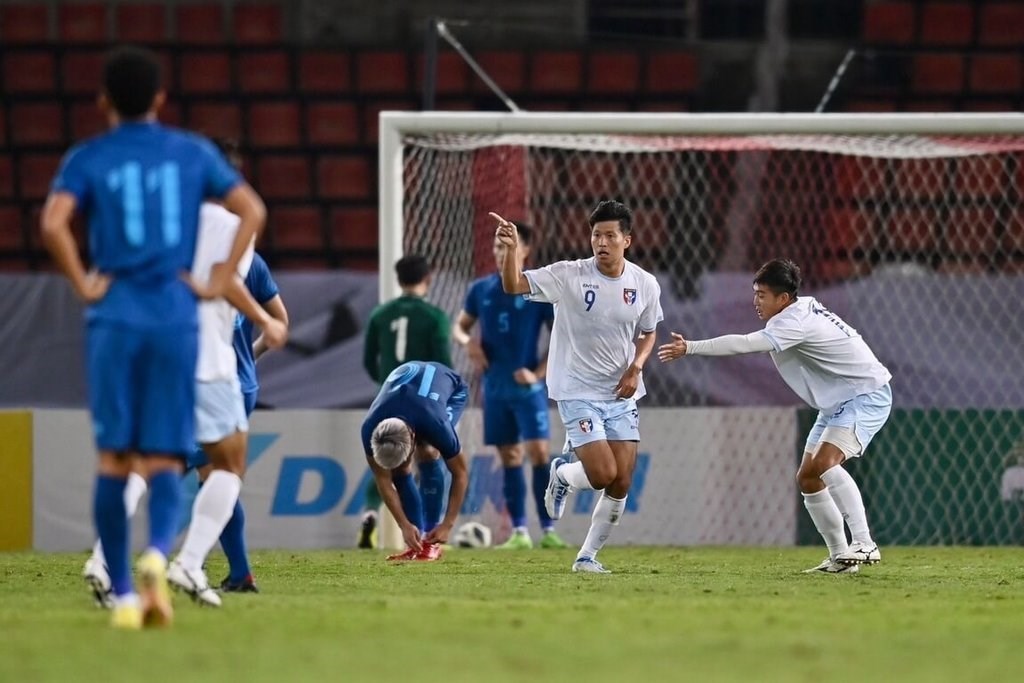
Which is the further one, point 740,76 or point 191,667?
point 740,76

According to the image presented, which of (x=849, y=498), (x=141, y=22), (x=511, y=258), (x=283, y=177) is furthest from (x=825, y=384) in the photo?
(x=141, y=22)

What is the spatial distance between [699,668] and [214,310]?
2.59 meters

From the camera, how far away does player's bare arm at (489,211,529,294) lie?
8367 mm

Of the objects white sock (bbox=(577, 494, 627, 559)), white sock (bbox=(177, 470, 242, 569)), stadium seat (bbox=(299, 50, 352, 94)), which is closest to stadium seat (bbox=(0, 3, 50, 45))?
stadium seat (bbox=(299, 50, 352, 94))

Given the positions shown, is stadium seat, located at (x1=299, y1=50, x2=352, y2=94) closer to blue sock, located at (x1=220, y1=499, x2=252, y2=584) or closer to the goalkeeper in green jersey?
the goalkeeper in green jersey

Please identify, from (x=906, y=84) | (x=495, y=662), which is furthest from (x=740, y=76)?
(x=495, y=662)

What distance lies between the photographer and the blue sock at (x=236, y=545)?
293 inches

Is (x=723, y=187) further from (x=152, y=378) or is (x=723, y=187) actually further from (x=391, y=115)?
(x=152, y=378)

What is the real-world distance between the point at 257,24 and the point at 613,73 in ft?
11.2

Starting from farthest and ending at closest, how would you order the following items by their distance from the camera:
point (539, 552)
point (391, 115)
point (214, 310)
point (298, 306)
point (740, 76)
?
1. point (740, 76)
2. point (298, 306)
3. point (391, 115)
4. point (539, 552)
5. point (214, 310)

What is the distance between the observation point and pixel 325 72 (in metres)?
17.0

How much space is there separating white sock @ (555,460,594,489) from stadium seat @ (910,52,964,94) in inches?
348

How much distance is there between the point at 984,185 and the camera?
1464cm

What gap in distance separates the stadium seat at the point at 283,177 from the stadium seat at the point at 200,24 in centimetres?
139
